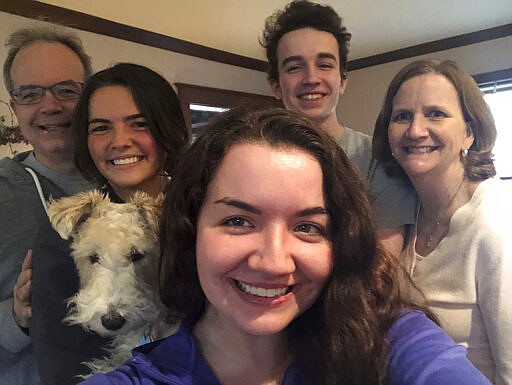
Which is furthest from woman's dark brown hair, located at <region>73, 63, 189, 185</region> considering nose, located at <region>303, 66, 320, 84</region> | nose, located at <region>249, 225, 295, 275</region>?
nose, located at <region>303, 66, 320, 84</region>

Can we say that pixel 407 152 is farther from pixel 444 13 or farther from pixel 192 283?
pixel 444 13

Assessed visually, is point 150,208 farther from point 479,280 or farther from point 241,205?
point 479,280

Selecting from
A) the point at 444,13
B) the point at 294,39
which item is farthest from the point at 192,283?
the point at 444,13

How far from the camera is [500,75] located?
4.06m

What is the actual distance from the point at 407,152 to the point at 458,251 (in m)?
0.32

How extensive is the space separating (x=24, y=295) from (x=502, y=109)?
12.6 ft

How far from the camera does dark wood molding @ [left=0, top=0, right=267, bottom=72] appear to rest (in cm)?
304

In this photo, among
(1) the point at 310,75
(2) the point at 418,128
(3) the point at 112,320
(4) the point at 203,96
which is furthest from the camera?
(4) the point at 203,96

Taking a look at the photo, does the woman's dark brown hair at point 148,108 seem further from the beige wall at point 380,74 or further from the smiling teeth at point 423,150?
the beige wall at point 380,74

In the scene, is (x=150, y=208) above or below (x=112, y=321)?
above

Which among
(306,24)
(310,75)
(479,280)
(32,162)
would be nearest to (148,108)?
(32,162)

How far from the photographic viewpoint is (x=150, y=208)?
1206 millimetres

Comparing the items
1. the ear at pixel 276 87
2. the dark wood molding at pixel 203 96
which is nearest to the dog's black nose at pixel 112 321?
the ear at pixel 276 87

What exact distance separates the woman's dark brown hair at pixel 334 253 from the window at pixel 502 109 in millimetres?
3414
